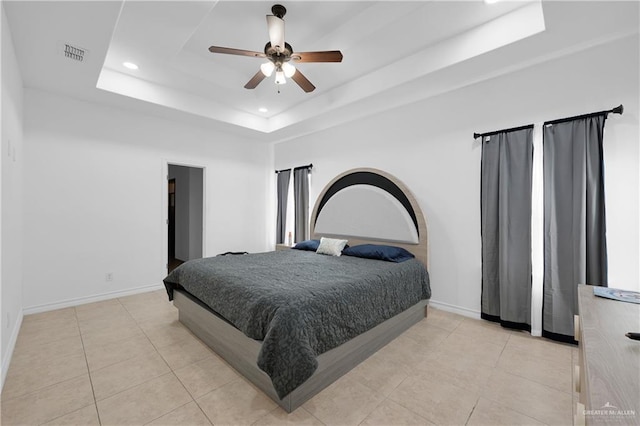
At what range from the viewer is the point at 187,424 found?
1.65m

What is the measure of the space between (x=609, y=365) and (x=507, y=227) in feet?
7.59

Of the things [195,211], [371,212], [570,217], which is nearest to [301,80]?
[371,212]

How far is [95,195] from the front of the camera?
3.85 metres

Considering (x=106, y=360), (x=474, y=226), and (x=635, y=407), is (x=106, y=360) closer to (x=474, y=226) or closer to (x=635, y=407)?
(x=635, y=407)

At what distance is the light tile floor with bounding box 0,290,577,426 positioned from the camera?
5.65 feet

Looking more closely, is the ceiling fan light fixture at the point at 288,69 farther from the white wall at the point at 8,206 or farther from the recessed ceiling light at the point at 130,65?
the recessed ceiling light at the point at 130,65

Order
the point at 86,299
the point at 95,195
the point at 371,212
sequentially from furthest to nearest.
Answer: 1. the point at 371,212
2. the point at 95,195
3. the point at 86,299

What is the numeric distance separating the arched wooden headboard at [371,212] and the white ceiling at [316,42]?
1102mm

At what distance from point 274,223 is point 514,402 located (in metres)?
4.93

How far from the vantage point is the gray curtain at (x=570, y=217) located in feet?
8.18

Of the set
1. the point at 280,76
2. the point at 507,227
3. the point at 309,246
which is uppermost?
the point at 280,76

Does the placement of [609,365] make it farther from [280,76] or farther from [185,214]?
[185,214]

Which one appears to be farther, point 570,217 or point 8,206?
point 570,217

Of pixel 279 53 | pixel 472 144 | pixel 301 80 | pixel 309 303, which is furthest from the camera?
pixel 472 144
